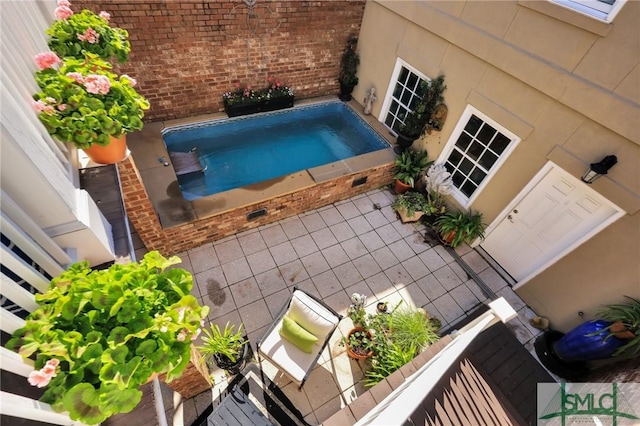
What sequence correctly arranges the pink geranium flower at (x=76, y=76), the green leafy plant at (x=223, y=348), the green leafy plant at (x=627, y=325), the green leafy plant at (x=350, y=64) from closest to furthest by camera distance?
the pink geranium flower at (x=76, y=76), the green leafy plant at (x=223, y=348), the green leafy plant at (x=627, y=325), the green leafy plant at (x=350, y=64)

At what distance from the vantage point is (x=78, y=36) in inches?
109

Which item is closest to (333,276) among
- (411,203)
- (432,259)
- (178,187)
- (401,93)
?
(432,259)

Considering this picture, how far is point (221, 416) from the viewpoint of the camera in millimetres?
3240

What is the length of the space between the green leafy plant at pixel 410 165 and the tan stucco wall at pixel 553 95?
24.1 inches

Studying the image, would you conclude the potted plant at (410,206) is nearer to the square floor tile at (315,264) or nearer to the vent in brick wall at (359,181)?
the vent in brick wall at (359,181)

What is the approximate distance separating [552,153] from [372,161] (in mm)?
3134

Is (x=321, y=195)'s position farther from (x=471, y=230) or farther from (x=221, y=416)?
(x=221, y=416)

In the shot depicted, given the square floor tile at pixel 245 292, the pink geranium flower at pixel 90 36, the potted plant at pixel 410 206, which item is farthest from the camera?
the potted plant at pixel 410 206

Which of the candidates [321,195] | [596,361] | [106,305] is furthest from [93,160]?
[596,361]

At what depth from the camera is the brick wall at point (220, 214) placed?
3.89 metres

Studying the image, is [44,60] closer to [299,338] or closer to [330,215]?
[299,338]

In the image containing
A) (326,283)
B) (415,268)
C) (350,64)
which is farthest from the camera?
(350,64)

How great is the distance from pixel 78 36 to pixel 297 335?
392cm

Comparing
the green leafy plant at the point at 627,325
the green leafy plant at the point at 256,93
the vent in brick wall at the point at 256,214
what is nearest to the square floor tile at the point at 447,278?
the green leafy plant at the point at 627,325
